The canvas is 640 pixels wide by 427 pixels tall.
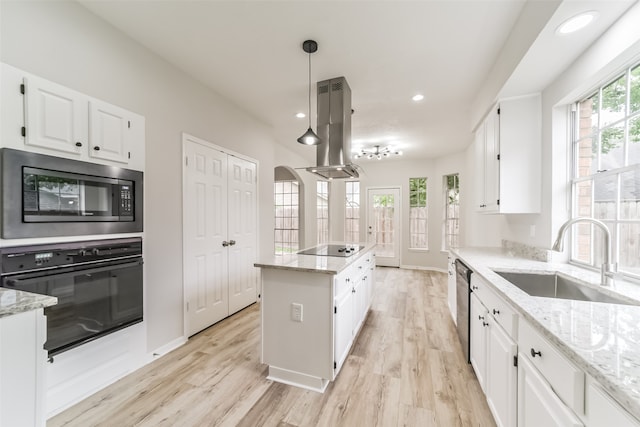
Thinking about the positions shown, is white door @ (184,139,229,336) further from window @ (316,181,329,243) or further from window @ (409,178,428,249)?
window @ (409,178,428,249)

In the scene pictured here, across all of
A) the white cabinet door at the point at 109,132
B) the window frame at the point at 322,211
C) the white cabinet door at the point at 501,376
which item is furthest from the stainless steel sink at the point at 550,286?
the window frame at the point at 322,211

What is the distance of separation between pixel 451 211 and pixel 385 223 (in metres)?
1.58

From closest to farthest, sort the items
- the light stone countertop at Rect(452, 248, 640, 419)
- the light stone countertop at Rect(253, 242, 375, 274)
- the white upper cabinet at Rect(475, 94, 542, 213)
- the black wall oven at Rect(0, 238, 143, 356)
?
the light stone countertop at Rect(452, 248, 640, 419) → the black wall oven at Rect(0, 238, 143, 356) → the light stone countertop at Rect(253, 242, 375, 274) → the white upper cabinet at Rect(475, 94, 542, 213)

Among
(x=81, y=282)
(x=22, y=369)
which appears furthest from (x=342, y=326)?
(x=81, y=282)

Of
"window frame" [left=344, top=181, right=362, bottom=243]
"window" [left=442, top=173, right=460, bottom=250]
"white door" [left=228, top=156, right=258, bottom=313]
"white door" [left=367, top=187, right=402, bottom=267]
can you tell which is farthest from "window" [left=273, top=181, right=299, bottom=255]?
"window" [left=442, top=173, right=460, bottom=250]

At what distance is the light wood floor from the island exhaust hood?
6.26 feet

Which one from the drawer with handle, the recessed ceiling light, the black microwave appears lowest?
the drawer with handle

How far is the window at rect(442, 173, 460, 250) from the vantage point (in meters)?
5.96

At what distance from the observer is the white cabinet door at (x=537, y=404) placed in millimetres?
895

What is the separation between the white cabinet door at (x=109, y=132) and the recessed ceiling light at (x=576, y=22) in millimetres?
3077

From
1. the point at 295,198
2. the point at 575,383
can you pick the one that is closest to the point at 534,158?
the point at 575,383

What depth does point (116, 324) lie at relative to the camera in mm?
2012

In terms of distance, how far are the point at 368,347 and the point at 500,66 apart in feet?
9.48

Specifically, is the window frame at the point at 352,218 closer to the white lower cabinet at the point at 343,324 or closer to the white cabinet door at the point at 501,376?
the white lower cabinet at the point at 343,324
